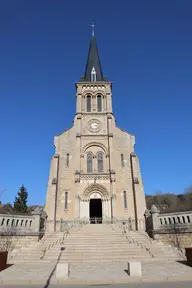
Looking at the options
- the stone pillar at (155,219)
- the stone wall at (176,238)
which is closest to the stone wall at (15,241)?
the stone pillar at (155,219)

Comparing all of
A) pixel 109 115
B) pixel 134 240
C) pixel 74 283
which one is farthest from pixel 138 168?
pixel 74 283

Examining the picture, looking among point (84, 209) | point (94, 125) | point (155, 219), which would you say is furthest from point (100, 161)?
point (155, 219)

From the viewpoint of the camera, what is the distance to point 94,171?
26.8 metres

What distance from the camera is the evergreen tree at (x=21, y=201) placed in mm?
34059

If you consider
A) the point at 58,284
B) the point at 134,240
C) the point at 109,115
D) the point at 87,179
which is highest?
the point at 109,115

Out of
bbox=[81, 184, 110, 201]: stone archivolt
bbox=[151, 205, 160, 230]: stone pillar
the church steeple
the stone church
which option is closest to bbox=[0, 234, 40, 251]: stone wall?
the stone church

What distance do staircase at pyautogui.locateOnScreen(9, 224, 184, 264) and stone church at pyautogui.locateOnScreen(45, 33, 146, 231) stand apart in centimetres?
655

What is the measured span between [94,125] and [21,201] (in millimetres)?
17918

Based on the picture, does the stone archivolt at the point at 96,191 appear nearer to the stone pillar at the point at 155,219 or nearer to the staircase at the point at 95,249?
the staircase at the point at 95,249

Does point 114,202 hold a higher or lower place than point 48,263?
higher

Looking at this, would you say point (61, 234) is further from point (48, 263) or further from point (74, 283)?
point (74, 283)

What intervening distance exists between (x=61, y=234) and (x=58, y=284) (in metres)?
10.6

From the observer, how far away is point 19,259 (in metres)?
13.4

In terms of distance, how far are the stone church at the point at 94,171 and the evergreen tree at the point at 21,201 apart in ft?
39.9
